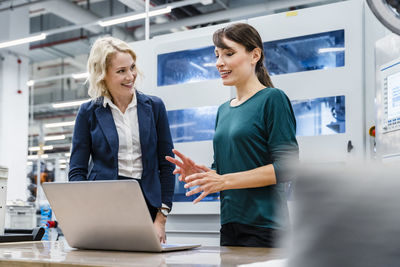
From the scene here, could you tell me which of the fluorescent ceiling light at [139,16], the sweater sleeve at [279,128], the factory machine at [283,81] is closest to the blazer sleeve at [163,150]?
the sweater sleeve at [279,128]

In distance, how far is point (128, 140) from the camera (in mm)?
1821

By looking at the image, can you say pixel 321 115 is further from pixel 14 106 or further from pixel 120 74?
pixel 14 106

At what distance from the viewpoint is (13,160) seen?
9133 mm

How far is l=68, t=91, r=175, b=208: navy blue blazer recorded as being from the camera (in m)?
1.79

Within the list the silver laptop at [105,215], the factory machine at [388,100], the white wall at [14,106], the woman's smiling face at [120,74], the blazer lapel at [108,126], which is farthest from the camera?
the white wall at [14,106]

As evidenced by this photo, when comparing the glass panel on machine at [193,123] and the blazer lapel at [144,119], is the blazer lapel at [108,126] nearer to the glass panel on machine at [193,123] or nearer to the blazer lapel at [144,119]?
the blazer lapel at [144,119]

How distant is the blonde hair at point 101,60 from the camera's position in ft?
6.22

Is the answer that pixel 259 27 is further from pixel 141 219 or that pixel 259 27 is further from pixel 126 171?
pixel 141 219

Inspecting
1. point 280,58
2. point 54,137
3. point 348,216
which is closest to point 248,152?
point 348,216

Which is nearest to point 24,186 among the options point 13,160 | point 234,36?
point 13,160

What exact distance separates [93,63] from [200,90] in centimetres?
144

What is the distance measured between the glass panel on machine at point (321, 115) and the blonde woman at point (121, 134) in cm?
122

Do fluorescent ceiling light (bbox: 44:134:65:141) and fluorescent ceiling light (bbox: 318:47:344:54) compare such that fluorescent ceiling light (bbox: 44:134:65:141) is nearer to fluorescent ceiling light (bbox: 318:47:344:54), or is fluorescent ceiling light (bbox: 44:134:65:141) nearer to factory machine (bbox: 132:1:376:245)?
factory machine (bbox: 132:1:376:245)

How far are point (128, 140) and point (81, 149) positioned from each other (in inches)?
7.0
